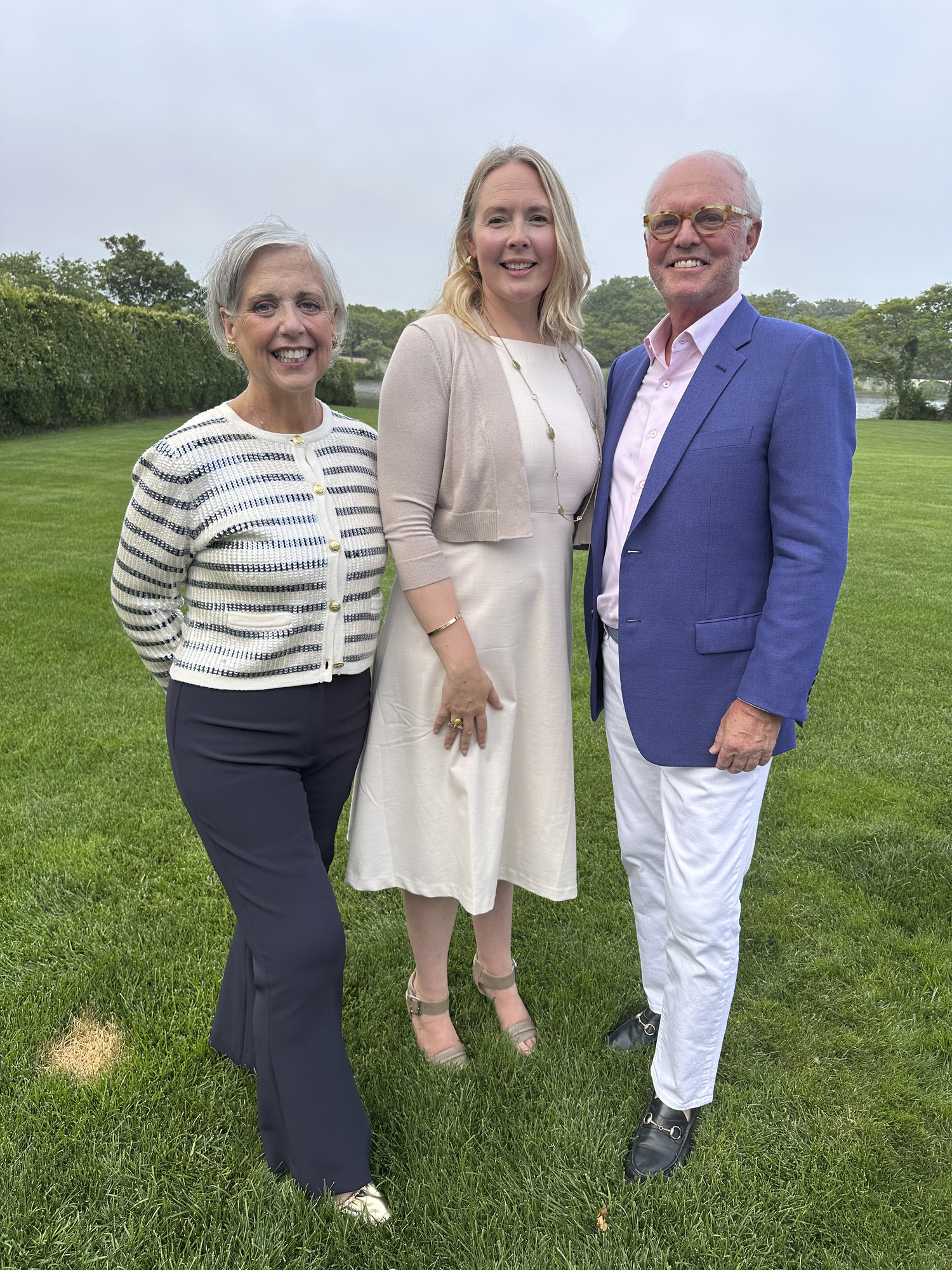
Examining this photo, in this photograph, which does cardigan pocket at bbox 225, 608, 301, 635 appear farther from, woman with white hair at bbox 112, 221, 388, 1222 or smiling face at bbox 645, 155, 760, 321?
smiling face at bbox 645, 155, 760, 321

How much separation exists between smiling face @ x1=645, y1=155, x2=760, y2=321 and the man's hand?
963 mm

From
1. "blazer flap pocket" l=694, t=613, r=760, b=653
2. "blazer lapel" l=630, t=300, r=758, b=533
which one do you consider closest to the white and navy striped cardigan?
"blazer lapel" l=630, t=300, r=758, b=533

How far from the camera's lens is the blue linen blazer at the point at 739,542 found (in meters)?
1.82

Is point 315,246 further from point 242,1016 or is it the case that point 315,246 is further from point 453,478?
point 242,1016

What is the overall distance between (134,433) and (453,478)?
2185cm

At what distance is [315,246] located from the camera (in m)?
2.01

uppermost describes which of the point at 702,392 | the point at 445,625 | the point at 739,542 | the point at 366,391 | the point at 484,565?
the point at 702,392

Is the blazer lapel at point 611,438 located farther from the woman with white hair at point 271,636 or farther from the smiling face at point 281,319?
the smiling face at point 281,319

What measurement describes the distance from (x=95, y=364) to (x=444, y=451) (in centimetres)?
2330

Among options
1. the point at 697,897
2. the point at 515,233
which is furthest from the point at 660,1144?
the point at 515,233

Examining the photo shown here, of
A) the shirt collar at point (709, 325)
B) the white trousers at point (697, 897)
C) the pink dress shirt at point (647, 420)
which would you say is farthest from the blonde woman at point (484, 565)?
the shirt collar at point (709, 325)

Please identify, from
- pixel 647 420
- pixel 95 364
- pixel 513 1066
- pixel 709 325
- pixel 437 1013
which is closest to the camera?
pixel 709 325

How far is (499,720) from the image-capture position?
231 centimetres

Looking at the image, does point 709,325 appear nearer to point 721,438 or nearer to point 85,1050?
point 721,438
